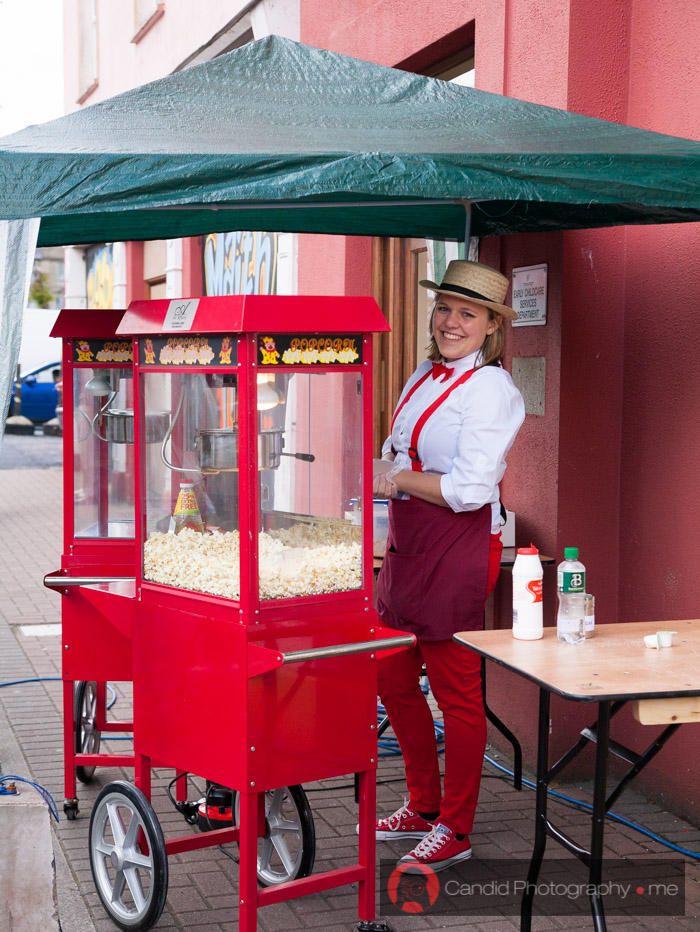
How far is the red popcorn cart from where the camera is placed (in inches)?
175

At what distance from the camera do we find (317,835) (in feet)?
14.3

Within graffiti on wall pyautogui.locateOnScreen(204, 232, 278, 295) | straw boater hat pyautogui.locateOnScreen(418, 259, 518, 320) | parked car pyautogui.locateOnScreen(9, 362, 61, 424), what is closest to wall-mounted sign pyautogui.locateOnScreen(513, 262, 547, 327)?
straw boater hat pyautogui.locateOnScreen(418, 259, 518, 320)

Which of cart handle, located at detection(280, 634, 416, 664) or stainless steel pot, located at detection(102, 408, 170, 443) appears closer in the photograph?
cart handle, located at detection(280, 634, 416, 664)

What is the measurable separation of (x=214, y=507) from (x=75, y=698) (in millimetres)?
1820

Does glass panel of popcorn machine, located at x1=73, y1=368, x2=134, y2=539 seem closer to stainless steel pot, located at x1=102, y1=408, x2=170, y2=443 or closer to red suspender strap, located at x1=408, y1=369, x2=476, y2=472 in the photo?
stainless steel pot, located at x1=102, y1=408, x2=170, y2=443

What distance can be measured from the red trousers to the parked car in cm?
2094

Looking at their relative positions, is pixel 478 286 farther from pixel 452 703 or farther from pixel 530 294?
pixel 452 703

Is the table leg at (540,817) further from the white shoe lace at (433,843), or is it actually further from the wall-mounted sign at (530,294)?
the wall-mounted sign at (530,294)

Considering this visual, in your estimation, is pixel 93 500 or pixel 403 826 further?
pixel 93 500

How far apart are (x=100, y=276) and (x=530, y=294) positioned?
13269 mm

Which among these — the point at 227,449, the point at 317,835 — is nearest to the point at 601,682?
the point at 227,449

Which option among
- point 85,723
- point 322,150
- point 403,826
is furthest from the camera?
point 85,723

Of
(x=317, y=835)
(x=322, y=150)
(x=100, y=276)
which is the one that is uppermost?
(x=100, y=276)

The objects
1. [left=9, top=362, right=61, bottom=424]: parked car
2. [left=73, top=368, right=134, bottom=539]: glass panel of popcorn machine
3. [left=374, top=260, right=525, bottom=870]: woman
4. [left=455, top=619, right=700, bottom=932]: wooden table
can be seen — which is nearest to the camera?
[left=455, top=619, right=700, bottom=932]: wooden table
